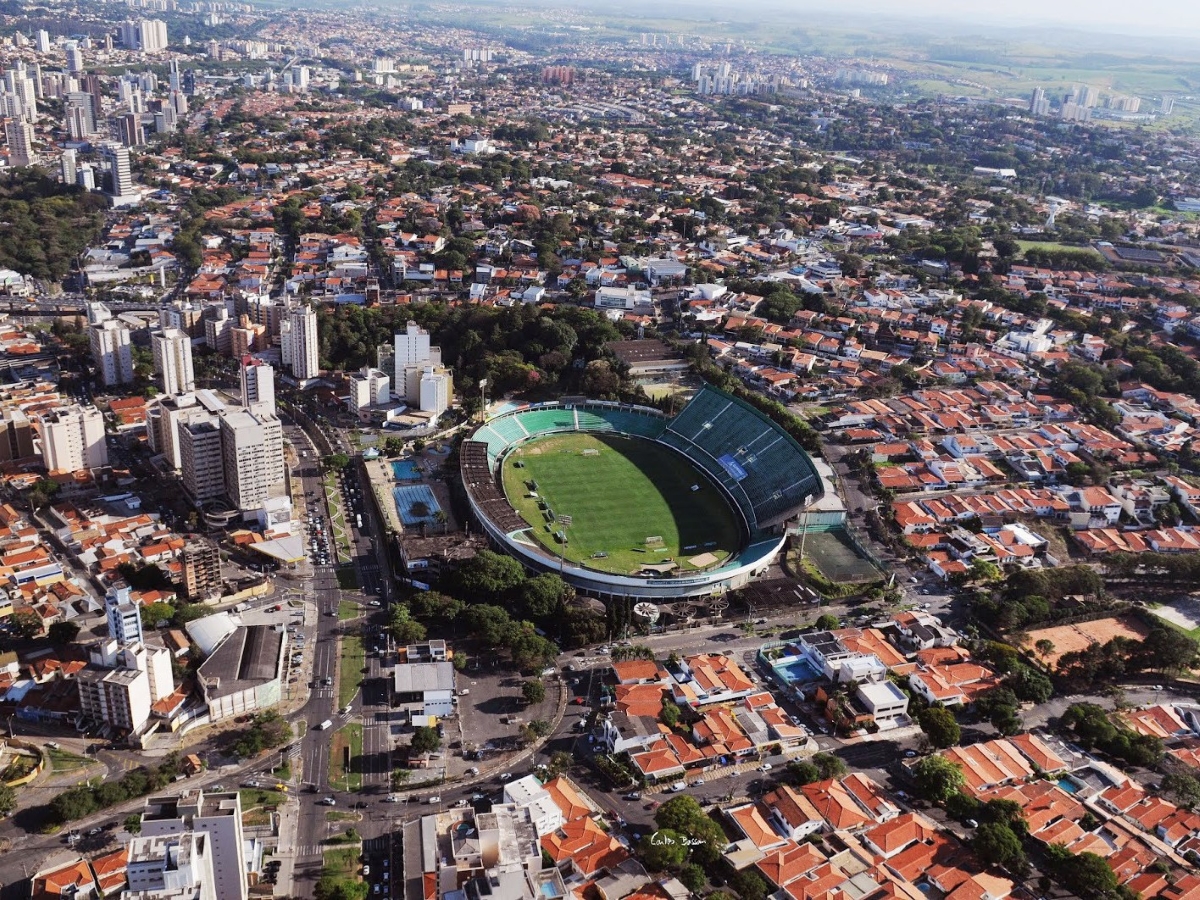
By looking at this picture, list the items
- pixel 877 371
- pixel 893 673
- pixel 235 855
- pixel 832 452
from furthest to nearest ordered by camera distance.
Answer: pixel 877 371 < pixel 832 452 < pixel 893 673 < pixel 235 855

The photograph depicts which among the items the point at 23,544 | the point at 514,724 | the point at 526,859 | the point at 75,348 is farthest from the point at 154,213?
the point at 526,859

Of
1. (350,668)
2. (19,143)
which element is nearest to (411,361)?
(350,668)

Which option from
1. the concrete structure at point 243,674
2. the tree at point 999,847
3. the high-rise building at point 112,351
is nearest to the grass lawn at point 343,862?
the concrete structure at point 243,674

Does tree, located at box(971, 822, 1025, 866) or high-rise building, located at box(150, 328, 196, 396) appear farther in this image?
high-rise building, located at box(150, 328, 196, 396)

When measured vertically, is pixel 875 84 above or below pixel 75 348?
above

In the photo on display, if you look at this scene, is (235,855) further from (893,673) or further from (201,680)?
(893,673)

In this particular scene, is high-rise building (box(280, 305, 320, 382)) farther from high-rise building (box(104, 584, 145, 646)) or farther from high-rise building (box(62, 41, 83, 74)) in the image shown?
high-rise building (box(62, 41, 83, 74))

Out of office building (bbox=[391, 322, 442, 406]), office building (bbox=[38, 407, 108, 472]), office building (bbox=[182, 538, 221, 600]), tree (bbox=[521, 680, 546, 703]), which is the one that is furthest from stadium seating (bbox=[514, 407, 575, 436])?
tree (bbox=[521, 680, 546, 703])
